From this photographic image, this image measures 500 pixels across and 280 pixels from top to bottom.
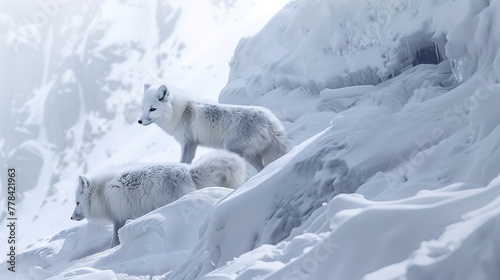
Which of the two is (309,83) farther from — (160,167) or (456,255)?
(456,255)

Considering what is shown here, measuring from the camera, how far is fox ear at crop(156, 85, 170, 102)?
33.1ft

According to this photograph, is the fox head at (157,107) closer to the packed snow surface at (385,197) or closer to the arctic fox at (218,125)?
the arctic fox at (218,125)

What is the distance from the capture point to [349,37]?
412 inches

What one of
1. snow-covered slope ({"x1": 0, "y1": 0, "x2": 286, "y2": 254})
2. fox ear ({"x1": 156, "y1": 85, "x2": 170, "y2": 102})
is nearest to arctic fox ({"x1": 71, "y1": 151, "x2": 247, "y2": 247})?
fox ear ({"x1": 156, "y1": 85, "x2": 170, "y2": 102})

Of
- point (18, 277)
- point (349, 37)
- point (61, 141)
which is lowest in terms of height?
A: point (61, 141)

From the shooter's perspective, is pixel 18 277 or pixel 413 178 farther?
pixel 18 277

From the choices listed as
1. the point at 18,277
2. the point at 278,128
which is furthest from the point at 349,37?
the point at 18,277

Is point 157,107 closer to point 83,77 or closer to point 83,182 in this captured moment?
point 83,182

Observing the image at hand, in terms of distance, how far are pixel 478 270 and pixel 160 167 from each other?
6260 mm

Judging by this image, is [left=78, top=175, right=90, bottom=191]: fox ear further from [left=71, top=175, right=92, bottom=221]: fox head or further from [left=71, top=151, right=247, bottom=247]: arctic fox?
[left=71, top=151, right=247, bottom=247]: arctic fox

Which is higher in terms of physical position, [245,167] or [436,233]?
[436,233]

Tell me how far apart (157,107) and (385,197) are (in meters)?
6.93

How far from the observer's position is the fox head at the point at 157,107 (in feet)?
33.0

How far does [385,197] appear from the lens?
358cm
